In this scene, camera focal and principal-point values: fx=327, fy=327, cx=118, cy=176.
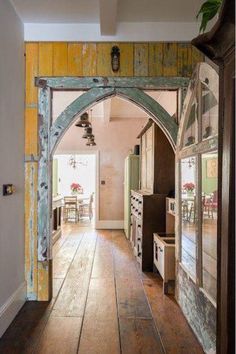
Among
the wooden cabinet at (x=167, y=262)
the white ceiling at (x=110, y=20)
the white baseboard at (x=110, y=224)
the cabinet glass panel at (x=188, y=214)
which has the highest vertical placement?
the white ceiling at (x=110, y=20)

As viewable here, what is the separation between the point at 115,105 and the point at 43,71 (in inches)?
149

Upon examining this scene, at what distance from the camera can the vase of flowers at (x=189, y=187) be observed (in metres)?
2.90

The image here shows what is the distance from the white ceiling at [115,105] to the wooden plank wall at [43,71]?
1.07m

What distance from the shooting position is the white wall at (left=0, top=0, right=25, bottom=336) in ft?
9.00

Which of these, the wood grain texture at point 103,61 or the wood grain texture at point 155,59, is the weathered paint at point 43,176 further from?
the wood grain texture at point 155,59

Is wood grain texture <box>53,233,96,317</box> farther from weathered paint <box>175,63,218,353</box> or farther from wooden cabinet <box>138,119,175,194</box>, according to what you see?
wooden cabinet <box>138,119,175,194</box>

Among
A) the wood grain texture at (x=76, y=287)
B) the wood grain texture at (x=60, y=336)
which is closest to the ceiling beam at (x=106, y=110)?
the wood grain texture at (x=76, y=287)

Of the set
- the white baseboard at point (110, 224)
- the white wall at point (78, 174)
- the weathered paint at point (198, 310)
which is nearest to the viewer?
the weathered paint at point (198, 310)

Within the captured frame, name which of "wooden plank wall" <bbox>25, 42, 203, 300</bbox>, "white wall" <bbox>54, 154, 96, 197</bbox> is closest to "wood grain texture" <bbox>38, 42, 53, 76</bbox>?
"wooden plank wall" <bbox>25, 42, 203, 300</bbox>

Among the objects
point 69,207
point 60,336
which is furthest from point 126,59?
point 69,207

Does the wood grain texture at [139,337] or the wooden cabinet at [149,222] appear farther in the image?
the wooden cabinet at [149,222]

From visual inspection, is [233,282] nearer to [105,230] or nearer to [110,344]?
[110,344]

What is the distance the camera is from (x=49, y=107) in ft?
11.3

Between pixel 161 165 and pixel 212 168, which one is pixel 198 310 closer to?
pixel 212 168
